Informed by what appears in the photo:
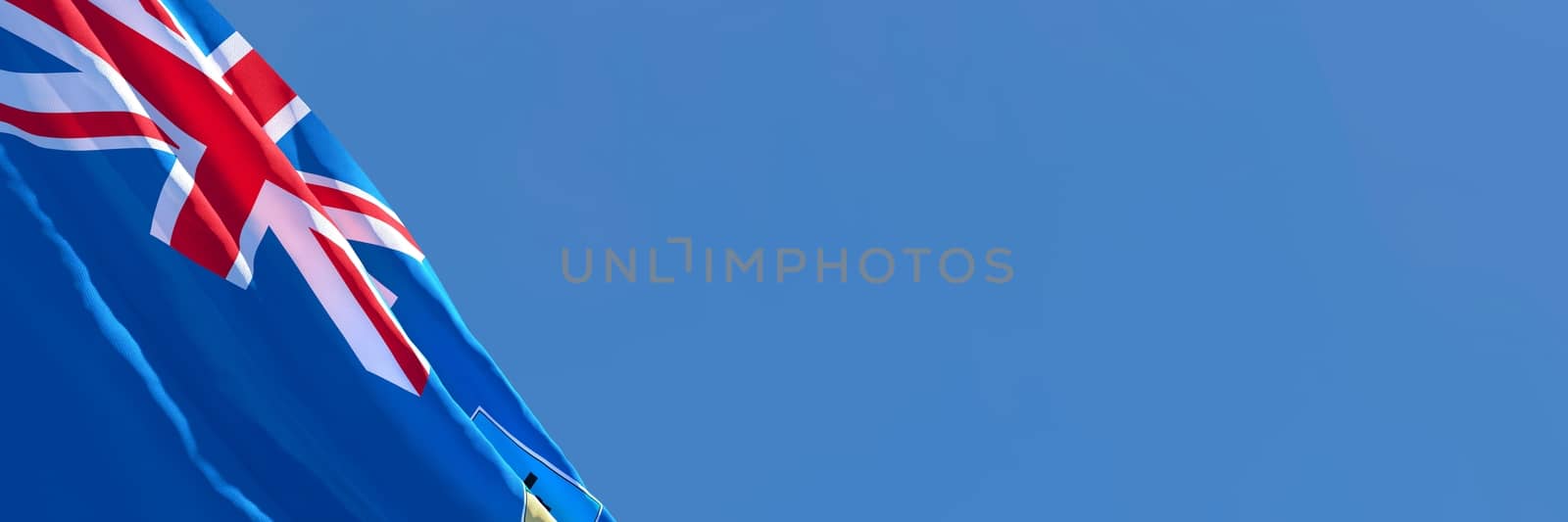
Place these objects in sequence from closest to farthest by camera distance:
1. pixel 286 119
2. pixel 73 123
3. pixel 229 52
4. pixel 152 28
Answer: pixel 73 123
pixel 152 28
pixel 229 52
pixel 286 119

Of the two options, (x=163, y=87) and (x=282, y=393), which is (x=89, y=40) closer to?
(x=163, y=87)

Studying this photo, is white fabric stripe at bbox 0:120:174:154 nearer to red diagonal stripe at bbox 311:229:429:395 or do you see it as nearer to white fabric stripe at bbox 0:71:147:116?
white fabric stripe at bbox 0:71:147:116

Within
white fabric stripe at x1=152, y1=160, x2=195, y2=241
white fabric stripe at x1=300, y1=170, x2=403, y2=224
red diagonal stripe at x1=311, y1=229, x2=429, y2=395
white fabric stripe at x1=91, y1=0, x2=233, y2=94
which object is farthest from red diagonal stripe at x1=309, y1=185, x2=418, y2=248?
white fabric stripe at x1=152, y1=160, x2=195, y2=241

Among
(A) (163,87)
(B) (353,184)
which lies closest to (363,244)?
(B) (353,184)

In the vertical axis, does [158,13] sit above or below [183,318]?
above

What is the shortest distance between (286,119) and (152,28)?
1.46m

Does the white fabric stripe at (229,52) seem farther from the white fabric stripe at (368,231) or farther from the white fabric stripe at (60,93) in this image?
→ the white fabric stripe at (60,93)

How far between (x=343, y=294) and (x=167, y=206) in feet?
2.22

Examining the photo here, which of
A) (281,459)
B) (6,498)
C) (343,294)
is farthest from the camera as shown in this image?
(343,294)

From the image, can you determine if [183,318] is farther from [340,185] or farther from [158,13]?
[340,185]

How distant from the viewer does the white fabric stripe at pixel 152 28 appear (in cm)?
627

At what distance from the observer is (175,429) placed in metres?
5.46

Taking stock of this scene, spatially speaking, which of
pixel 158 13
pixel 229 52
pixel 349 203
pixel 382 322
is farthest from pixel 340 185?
pixel 382 322

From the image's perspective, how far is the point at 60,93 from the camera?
5.86 m
